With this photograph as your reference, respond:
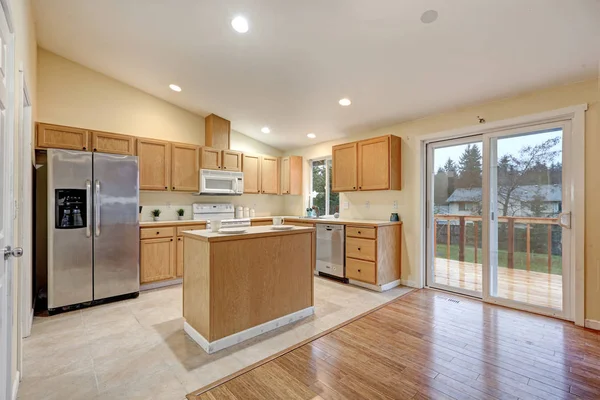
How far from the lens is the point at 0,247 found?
138 centimetres

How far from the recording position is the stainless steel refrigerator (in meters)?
3.07

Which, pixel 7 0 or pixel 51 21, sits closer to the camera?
pixel 7 0

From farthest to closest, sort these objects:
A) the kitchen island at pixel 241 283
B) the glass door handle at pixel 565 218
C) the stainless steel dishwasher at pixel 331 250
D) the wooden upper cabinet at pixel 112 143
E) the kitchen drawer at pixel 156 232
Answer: the stainless steel dishwasher at pixel 331 250
the kitchen drawer at pixel 156 232
the wooden upper cabinet at pixel 112 143
the glass door handle at pixel 565 218
the kitchen island at pixel 241 283

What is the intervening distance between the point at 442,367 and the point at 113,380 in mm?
2336

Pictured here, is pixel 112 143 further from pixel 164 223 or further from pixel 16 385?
pixel 16 385

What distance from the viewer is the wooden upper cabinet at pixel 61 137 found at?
3.28 m

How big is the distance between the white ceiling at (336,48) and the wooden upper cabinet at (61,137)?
1.03m

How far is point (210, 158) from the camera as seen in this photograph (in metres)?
4.68

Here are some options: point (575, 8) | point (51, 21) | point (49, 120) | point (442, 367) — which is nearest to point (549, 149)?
point (575, 8)

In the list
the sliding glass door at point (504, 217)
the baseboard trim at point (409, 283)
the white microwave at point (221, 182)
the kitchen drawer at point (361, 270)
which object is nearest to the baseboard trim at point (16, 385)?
the white microwave at point (221, 182)

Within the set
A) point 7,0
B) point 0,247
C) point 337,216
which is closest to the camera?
point 0,247

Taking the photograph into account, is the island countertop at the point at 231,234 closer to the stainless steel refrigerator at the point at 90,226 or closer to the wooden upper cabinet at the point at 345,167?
the stainless steel refrigerator at the point at 90,226

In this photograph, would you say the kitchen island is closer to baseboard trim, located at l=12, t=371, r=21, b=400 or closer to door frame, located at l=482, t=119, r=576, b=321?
baseboard trim, located at l=12, t=371, r=21, b=400

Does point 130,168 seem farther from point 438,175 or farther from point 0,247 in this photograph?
point 438,175
